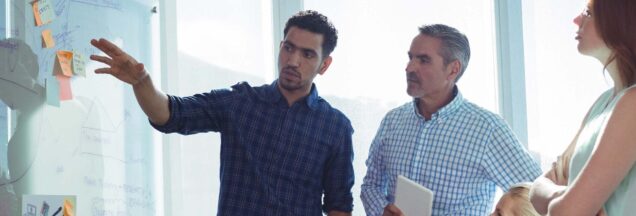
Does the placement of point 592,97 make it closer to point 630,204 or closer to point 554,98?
point 554,98

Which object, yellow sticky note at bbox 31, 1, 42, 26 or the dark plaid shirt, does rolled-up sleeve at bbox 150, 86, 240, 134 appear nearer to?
the dark plaid shirt

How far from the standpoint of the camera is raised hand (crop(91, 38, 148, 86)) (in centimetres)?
200

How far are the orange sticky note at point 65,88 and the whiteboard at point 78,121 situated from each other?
0.6 inches

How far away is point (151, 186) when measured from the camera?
289 centimetres

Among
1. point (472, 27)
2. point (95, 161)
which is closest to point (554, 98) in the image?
point (472, 27)

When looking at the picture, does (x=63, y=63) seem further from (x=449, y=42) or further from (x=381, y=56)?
(x=381, y=56)

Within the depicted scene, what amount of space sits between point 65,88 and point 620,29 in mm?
1705

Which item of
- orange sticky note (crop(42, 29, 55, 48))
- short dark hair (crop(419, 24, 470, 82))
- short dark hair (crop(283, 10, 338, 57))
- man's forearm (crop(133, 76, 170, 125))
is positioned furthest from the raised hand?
short dark hair (crop(419, 24, 470, 82))

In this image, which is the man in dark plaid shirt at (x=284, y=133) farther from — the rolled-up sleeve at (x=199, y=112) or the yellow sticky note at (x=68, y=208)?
the yellow sticky note at (x=68, y=208)

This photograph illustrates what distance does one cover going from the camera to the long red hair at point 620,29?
1.34 metres

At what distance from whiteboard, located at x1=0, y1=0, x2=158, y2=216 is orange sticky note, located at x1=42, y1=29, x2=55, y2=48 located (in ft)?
0.05

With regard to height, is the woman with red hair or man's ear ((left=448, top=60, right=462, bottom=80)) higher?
man's ear ((left=448, top=60, right=462, bottom=80))

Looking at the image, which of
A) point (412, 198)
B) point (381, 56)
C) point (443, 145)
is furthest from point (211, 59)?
point (412, 198)

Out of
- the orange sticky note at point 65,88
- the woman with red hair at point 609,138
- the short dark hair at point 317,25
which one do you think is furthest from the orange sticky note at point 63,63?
the woman with red hair at point 609,138
